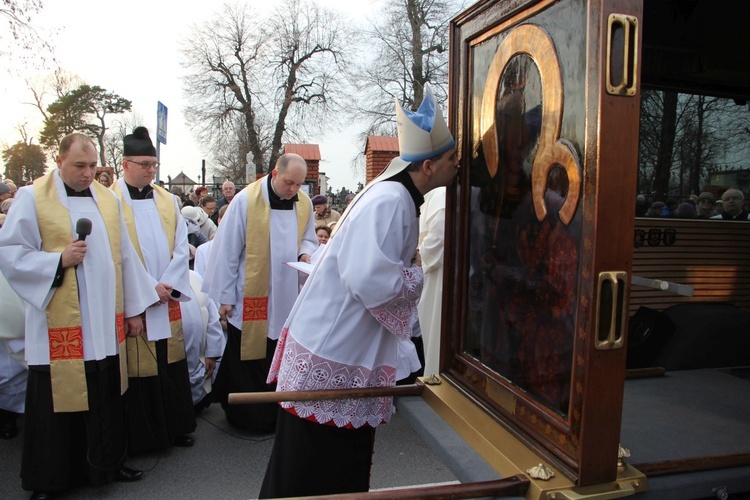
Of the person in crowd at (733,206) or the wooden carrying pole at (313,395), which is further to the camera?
the person in crowd at (733,206)

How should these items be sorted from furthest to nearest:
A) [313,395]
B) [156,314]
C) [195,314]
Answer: [195,314] → [156,314] → [313,395]

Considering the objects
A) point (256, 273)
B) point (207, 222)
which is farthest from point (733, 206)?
point (207, 222)

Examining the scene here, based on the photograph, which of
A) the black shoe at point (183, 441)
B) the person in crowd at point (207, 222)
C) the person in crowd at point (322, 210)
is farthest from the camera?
the person in crowd at point (207, 222)

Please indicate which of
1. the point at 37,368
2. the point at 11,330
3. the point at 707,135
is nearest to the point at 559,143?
the point at 707,135

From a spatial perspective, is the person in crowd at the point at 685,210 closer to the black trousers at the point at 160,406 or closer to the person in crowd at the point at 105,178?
the black trousers at the point at 160,406

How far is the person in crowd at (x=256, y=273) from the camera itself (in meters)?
4.40

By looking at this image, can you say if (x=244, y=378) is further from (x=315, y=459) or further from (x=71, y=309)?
(x=315, y=459)

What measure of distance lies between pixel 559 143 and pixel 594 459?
0.82 metres

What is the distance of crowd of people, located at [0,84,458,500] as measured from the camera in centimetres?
206

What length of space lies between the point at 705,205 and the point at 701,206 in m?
0.02

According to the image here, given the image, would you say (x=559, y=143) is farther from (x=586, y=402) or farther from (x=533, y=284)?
(x=586, y=402)

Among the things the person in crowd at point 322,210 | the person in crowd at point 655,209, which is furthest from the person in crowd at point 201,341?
the person in crowd at point 655,209

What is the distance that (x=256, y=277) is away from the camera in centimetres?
443

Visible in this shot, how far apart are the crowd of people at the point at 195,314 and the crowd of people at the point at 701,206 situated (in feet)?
4.40
